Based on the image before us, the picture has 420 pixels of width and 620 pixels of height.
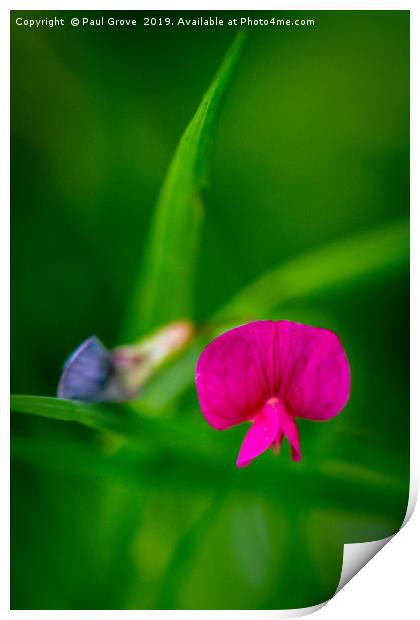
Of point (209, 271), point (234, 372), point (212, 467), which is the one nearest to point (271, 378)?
point (234, 372)

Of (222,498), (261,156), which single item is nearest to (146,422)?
(222,498)

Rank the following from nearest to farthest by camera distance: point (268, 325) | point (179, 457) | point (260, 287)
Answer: point (268, 325), point (179, 457), point (260, 287)

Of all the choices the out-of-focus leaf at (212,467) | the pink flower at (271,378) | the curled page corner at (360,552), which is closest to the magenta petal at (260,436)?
the pink flower at (271,378)

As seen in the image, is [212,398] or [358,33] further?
[358,33]

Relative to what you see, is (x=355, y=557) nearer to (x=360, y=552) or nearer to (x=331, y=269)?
(x=360, y=552)

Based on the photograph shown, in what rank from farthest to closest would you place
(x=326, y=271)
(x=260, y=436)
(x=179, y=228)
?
(x=326, y=271), (x=179, y=228), (x=260, y=436)
